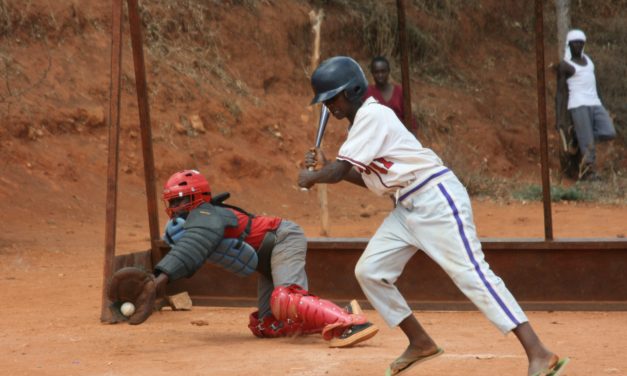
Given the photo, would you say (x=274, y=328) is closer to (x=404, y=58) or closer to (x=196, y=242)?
(x=196, y=242)

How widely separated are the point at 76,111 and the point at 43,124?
0.47 m

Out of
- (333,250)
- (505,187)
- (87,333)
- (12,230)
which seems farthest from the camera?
(505,187)

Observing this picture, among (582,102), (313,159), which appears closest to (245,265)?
(313,159)

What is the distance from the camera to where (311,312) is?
20.7ft

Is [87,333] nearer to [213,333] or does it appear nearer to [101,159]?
[213,333]

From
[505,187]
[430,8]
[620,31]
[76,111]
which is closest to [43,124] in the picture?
[76,111]

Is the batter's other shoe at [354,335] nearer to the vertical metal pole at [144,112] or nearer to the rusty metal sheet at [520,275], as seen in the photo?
the rusty metal sheet at [520,275]

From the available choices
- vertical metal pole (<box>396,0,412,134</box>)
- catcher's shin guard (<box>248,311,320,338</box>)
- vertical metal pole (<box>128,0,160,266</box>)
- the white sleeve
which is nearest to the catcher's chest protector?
catcher's shin guard (<box>248,311,320,338</box>)

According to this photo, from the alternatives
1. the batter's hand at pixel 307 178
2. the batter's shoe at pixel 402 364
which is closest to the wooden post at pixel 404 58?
the batter's hand at pixel 307 178

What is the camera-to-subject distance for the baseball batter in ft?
16.7

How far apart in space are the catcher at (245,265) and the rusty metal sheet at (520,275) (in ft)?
3.58

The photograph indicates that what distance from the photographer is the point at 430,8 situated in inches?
759

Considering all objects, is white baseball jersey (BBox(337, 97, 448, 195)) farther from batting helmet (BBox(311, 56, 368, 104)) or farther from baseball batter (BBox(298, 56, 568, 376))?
batting helmet (BBox(311, 56, 368, 104))

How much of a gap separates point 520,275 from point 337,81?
9.32ft
